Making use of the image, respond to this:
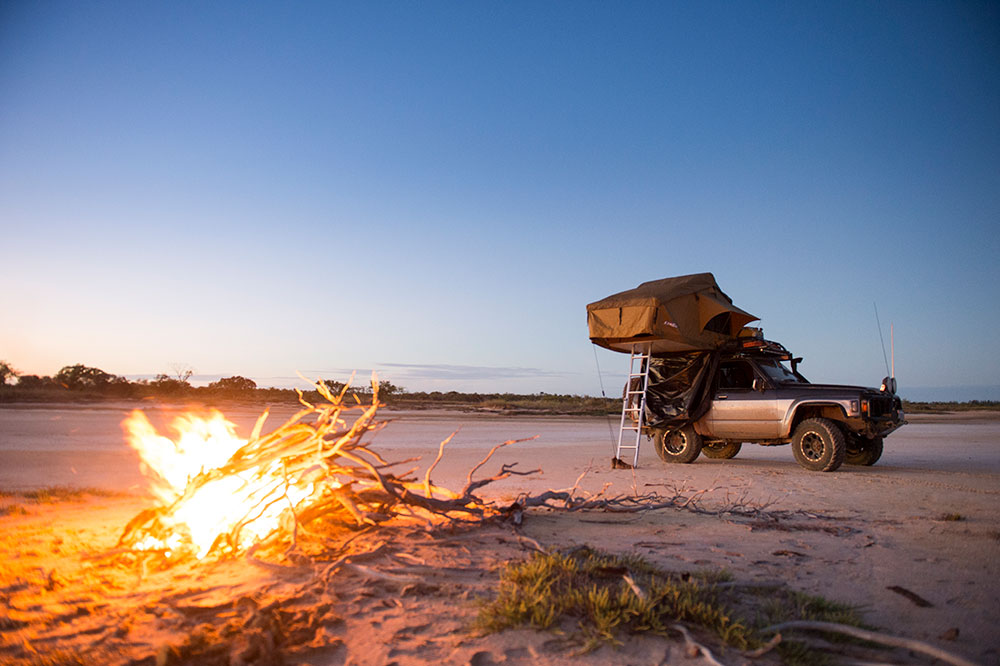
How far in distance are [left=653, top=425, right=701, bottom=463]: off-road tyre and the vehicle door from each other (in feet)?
1.72

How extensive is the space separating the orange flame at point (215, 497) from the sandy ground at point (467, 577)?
34 cm

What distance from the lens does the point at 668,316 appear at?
1005 cm

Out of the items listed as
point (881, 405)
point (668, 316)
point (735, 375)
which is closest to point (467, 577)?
point (668, 316)

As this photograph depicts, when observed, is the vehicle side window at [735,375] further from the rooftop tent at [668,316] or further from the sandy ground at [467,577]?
the sandy ground at [467,577]

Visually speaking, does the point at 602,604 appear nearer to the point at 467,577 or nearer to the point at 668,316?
the point at 467,577

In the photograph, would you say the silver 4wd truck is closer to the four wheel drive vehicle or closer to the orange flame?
the four wheel drive vehicle

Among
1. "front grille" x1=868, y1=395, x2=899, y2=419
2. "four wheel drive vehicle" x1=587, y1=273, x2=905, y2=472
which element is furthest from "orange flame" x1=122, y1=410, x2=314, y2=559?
"front grille" x1=868, y1=395, x2=899, y2=419

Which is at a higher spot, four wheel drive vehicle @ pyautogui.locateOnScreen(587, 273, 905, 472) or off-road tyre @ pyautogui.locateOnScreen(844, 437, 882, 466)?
four wheel drive vehicle @ pyautogui.locateOnScreen(587, 273, 905, 472)

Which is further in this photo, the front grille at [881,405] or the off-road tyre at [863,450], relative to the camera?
the off-road tyre at [863,450]

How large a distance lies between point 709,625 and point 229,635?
232 centimetres

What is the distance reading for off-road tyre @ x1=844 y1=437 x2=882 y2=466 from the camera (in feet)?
35.5

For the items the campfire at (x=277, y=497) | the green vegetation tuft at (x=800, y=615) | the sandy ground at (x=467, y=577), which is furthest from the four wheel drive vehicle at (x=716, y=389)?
the green vegetation tuft at (x=800, y=615)

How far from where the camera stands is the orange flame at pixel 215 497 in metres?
4.14

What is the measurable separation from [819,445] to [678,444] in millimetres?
2543
